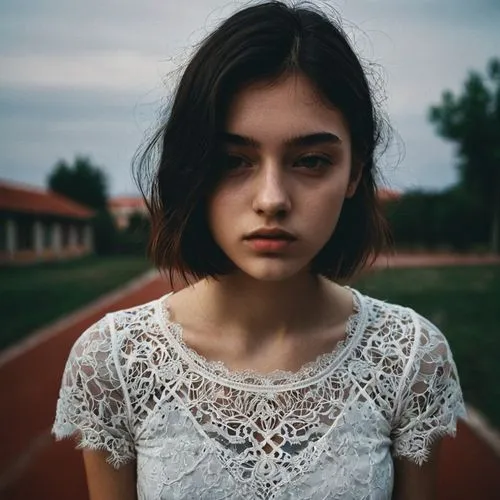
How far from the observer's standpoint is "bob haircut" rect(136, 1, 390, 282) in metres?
0.73

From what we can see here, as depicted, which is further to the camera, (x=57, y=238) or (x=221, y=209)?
(x=57, y=238)

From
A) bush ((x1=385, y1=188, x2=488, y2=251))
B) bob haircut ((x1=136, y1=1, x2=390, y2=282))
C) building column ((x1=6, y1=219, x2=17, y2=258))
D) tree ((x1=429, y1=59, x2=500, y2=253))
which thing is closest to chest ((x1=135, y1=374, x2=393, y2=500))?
bob haircut ((x1=136, y1=1, x2=390, y2=282))

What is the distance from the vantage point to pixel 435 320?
189 centimetres

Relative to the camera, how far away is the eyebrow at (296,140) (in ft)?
2.43

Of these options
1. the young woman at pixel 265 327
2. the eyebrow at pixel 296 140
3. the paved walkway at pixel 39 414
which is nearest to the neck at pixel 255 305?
the young woman at pixel 265 327

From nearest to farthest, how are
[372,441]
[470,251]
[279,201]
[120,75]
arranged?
[279,201]
[372,441]
[120,75]
[470,251]

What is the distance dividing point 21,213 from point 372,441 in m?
1.22

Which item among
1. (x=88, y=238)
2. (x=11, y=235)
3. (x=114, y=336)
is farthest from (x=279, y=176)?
(x=11, y=235)

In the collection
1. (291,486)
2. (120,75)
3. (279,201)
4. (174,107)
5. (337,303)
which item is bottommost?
(291,486)

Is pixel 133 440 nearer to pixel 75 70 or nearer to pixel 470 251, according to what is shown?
pixel 75 70

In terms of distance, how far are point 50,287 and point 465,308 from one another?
1.26 m

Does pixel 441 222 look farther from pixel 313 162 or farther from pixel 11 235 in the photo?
pixel 11 235

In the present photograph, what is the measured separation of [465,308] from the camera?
1.86m

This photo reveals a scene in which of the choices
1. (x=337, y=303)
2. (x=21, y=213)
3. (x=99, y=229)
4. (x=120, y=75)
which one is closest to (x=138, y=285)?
(x=99, y=229)
